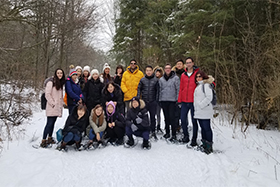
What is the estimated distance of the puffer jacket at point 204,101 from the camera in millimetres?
3773

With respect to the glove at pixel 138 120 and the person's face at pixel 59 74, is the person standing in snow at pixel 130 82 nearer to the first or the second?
the glove at pixel 138 120

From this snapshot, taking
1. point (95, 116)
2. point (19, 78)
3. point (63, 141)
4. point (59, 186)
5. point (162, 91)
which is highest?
point (19, 78)

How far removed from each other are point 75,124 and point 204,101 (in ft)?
9.53

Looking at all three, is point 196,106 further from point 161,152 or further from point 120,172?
point 120,172

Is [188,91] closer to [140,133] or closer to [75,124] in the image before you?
[140,133]

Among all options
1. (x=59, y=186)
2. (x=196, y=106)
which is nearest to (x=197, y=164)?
(x=196, y=106)

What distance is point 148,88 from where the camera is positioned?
15.6 feet

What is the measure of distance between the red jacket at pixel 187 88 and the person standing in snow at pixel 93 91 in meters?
2.23

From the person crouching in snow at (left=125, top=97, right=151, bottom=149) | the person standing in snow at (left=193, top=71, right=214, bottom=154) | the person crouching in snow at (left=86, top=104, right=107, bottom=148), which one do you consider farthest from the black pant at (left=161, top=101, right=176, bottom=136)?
the person crouching in snow at (left=86, top=104, right=107, bottom=148)

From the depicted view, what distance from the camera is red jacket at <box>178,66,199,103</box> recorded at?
4.19 m

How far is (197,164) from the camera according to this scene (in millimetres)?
3484

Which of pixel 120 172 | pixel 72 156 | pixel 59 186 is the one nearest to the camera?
pixel 59 186

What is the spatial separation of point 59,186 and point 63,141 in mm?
1372

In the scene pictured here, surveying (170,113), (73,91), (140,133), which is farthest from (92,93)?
(170,113)
